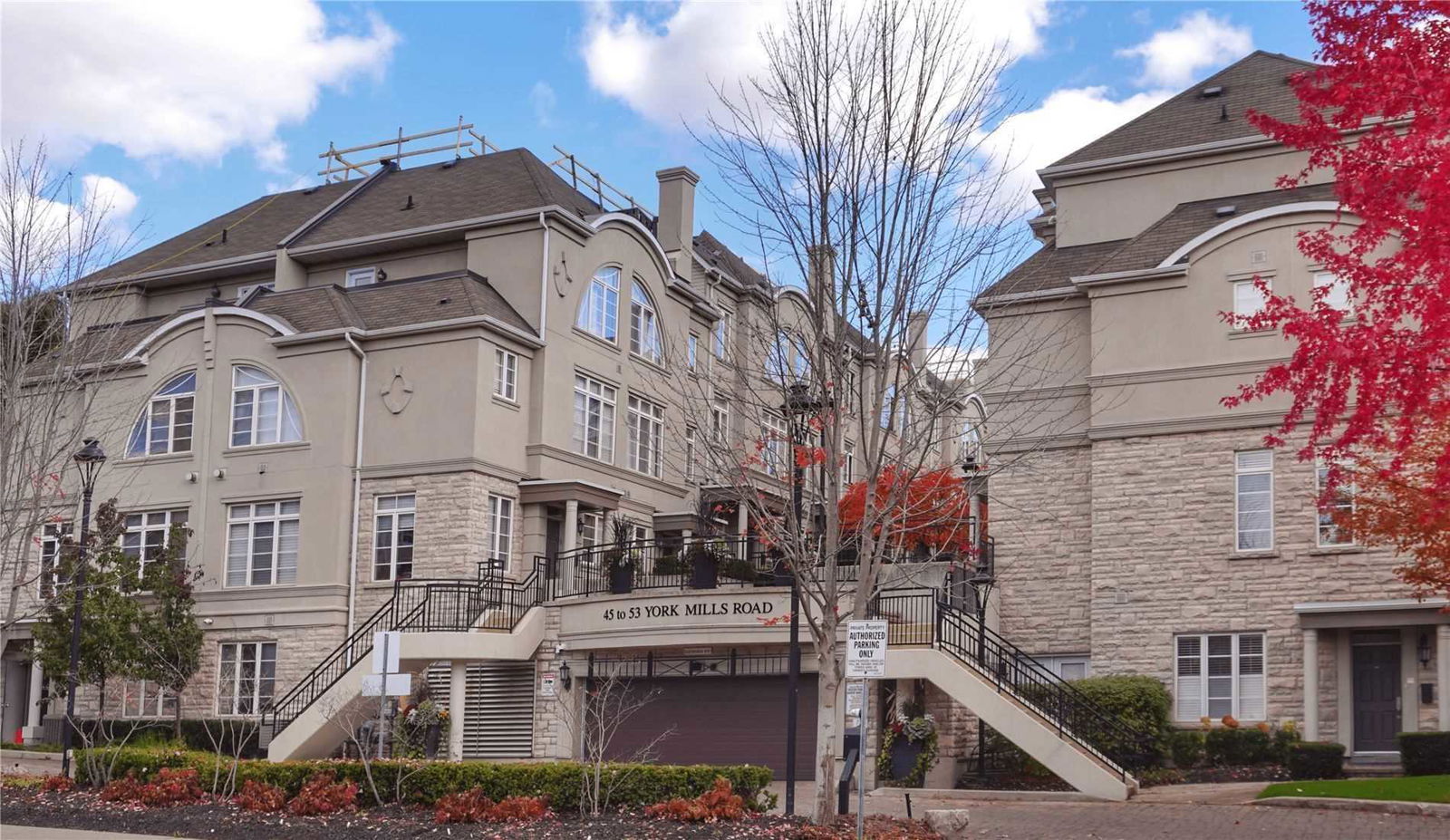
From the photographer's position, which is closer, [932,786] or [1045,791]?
[1045,791]

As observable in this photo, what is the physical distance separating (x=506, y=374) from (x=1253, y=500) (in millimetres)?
14992

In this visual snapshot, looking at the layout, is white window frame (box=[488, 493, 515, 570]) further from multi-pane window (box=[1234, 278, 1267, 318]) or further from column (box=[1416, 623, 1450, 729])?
column (box=[1416, 623, 1450, 729])

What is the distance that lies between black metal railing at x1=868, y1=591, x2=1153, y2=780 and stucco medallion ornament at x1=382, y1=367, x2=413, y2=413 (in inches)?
477

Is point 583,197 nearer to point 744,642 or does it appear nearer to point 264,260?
point 264,260

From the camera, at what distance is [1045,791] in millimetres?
22297

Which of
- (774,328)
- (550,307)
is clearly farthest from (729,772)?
(550,307)

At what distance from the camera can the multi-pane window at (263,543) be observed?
1313 inches

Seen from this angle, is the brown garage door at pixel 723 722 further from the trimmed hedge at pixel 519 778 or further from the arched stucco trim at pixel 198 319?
the arched stucco trim at pixel 198 319

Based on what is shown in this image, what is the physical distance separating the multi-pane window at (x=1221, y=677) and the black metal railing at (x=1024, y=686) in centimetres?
230

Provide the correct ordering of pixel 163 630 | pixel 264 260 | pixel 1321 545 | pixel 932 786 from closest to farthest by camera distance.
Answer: pixel 932 786
pixel 1321 545
pixel 163 630
pixel 264 260

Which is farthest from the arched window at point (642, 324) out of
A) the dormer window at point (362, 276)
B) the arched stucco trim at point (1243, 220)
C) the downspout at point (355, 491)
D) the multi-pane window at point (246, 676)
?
the arched stucco trim at point (1243, 220)

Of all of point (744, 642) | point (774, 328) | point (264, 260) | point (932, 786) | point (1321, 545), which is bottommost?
point (932, 786)

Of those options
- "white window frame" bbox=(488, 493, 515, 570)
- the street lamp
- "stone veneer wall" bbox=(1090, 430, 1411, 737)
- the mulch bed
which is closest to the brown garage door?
"white window frame" bbox=(488, 493, 515, 570)

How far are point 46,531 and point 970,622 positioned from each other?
22.1 metres
